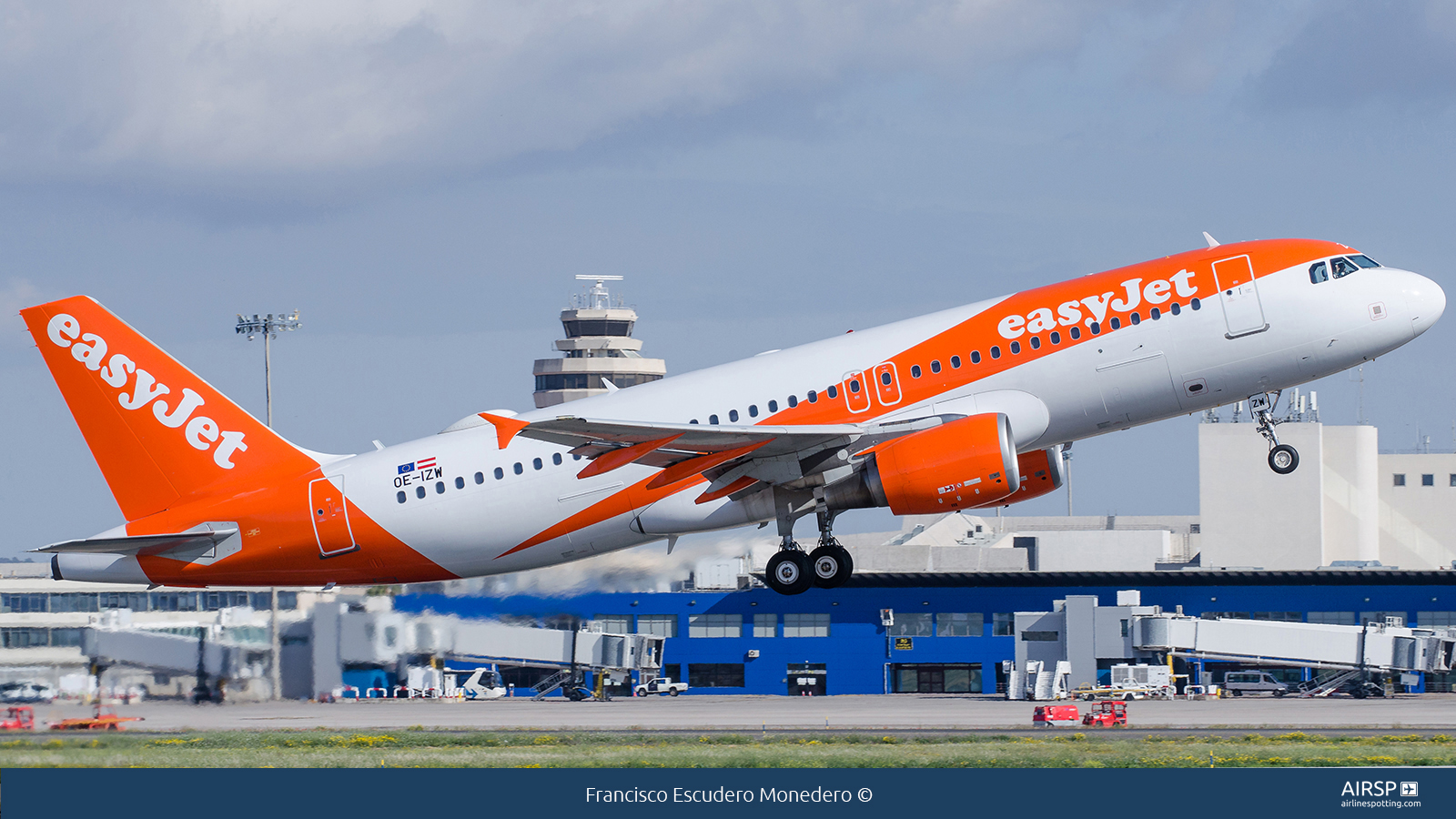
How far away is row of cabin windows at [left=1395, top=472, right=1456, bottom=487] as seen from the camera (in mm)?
136500

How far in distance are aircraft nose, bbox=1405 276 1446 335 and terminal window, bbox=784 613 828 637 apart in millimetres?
55435

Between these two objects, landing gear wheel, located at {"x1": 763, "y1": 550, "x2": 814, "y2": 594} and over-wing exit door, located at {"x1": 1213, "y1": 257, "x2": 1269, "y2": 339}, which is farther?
landing gear wheel, located at {"x1": 763, "y1": 550, "x2": 814, "y2": 594}

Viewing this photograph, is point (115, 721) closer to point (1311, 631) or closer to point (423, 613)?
point (423, 613)

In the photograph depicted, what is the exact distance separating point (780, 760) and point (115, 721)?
15577 mm

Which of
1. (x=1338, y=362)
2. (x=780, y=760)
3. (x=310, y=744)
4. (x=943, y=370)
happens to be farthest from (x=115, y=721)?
(x=1338, y=362)

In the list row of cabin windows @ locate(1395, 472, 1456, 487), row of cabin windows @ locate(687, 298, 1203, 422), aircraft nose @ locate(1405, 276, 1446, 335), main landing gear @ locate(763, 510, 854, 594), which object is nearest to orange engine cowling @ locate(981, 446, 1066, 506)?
row of cabin windows @ locate(687, 298, 1203, 422)

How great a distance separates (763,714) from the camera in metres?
58.6

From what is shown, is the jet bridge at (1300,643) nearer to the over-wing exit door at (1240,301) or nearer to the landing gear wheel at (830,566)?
the landing gear wheel at (830,566)

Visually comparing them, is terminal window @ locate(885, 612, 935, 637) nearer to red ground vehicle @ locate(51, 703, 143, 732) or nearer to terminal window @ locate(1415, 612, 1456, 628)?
terminal window @ locate(1415, 612, 1456, 628)

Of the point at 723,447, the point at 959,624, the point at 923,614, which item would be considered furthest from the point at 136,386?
the point at 959,624

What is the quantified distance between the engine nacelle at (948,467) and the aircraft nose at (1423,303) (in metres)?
8.35

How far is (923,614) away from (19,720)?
57246 millimetres

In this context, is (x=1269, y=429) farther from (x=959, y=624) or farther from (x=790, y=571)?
(x=959, y=624)

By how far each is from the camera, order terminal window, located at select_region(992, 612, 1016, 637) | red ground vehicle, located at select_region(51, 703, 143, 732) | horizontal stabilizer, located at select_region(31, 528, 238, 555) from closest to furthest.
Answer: horizontal stabilizer, located at select_region(31, 528, 238, 555)
red ground vehicle, located at select_region(51, 703, 143, 732)
terminal window, located at select_region(992, 612, 1016, 637)
